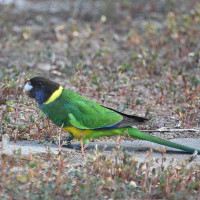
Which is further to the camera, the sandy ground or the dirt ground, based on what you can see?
the dirt ground

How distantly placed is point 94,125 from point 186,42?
3.82 meters

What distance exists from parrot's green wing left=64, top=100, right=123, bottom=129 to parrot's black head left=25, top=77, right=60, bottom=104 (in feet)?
0.69

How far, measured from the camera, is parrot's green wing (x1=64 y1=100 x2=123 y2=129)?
13.5ft

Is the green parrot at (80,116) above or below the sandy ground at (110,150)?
above

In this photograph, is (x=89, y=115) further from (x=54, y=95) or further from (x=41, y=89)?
(x=41, y=89)

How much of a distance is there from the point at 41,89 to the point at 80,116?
0.49 meters

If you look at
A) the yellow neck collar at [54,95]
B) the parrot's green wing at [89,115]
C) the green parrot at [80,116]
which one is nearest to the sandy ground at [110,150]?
the green parrot at [80,116]

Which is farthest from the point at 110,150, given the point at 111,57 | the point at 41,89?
the point at 111,57

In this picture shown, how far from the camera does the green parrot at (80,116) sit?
4.09 meters

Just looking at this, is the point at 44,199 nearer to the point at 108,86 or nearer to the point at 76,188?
the point at 76,188

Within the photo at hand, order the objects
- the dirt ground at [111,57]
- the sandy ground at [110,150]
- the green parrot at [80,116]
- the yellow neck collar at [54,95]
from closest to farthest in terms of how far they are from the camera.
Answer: the sandy ground at [110,150] < the green parrot at [80,116] < the yellow neck collar at [54,95] < the dirt ground at [111,57]

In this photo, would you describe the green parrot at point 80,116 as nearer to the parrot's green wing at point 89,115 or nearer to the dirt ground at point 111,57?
the parrot's green wing at point 89,115

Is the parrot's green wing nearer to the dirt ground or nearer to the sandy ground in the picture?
the sandy ground

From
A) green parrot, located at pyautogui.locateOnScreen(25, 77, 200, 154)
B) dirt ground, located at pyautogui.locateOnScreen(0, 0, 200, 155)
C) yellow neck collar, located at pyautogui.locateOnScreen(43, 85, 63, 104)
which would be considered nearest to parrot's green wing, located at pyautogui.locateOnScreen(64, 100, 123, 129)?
green parrot, located at pyautogui.locateOnScreen(25, 77, 200, 154)
